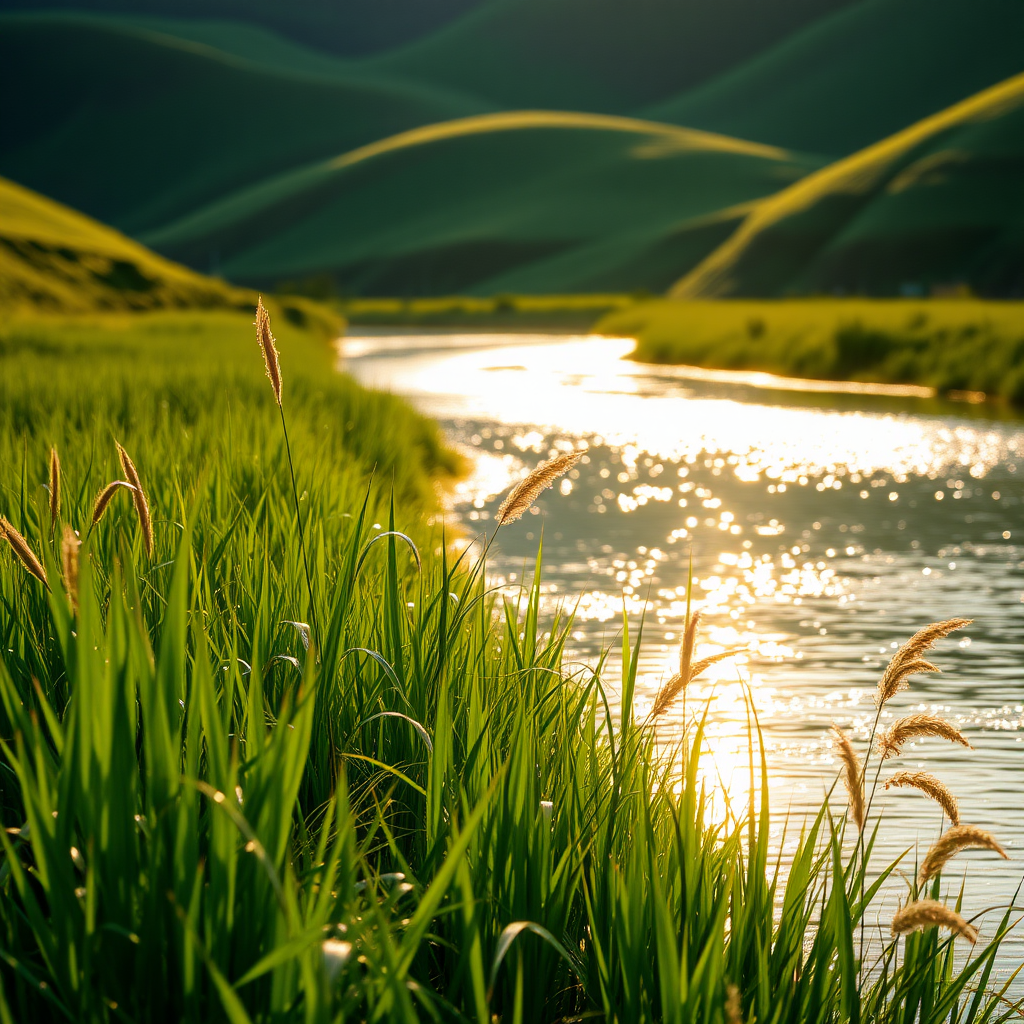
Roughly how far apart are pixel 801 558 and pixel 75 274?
31069 millimetres

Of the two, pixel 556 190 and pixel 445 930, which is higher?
pixel 556 190

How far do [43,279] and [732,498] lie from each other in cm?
2604

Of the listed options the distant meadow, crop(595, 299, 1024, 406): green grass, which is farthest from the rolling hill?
crop(595, 299, 1024, 406): green grass

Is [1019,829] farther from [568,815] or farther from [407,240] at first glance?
[407,240]

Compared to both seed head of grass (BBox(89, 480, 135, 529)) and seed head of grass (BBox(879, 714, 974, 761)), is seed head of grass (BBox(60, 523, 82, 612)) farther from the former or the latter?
seed head of grass (BBox(879, 714, 974, 761))

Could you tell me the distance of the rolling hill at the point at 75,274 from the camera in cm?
3421

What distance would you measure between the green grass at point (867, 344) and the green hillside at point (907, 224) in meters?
28.0

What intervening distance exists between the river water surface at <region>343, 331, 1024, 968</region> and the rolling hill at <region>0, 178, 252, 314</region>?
13.3 meters

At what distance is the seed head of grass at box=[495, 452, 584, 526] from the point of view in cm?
260

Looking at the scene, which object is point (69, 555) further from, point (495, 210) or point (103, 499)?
point (495, 210)

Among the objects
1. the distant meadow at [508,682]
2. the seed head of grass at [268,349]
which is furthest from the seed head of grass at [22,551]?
the seed head of grass at [268,349]

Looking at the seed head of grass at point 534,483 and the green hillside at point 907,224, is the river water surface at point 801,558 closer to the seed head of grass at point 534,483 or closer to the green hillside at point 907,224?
the seed head of grass at point 534,483

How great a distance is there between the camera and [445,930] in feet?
9.43

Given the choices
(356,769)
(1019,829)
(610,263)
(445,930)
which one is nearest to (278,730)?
(445,930)
